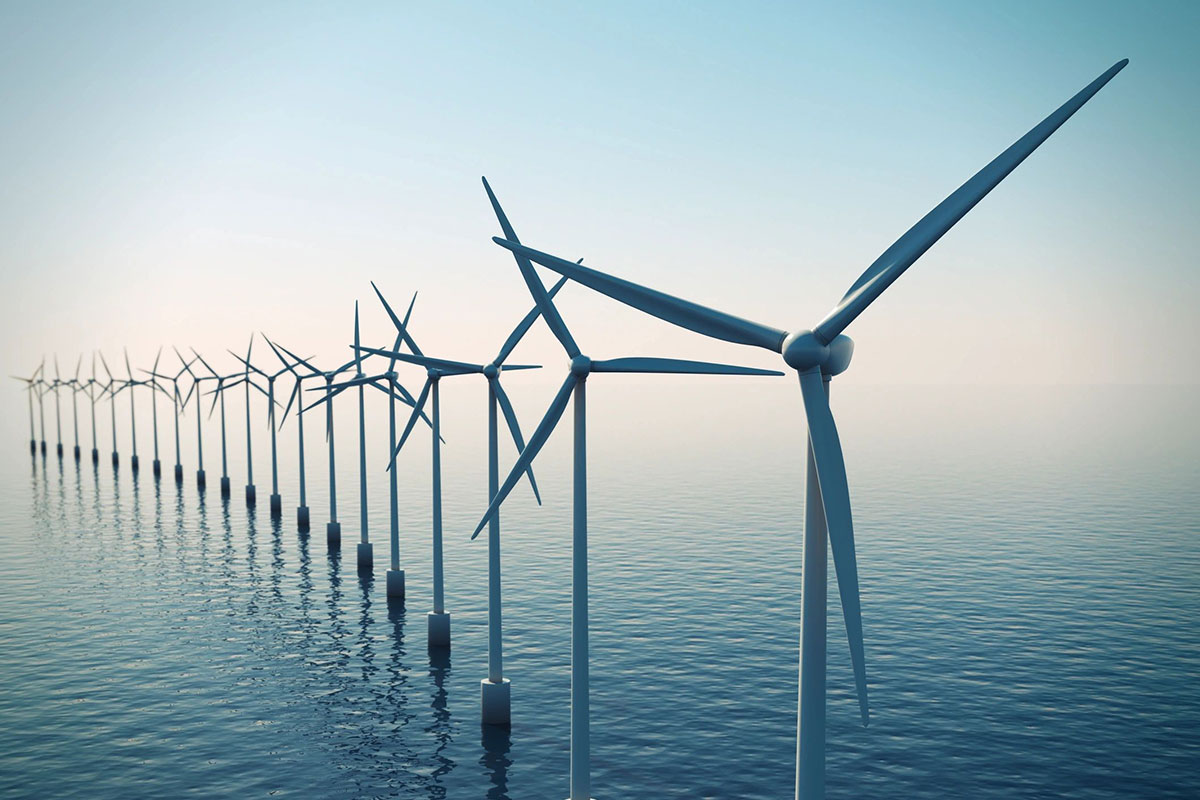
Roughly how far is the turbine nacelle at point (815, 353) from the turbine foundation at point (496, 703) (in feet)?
93.7

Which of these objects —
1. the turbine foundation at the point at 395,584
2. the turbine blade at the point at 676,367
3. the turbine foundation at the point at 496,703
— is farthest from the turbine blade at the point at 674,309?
the turbine foundation at the point at 395,584

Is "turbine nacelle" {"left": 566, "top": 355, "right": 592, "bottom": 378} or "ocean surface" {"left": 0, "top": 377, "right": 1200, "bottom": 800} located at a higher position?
"turbine nacelle" {"left": 566, "top": 355, "right": 592, "bottom": 378}

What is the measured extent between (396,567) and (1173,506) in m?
110

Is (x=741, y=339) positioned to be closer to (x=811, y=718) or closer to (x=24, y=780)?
(x=811, y=718)

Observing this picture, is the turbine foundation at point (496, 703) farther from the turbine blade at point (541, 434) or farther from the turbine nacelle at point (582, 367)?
the turbine nacelle at point (582, 367)

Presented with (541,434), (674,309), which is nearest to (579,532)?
(541,434)

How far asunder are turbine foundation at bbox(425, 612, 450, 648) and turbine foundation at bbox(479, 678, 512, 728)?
12664 mm

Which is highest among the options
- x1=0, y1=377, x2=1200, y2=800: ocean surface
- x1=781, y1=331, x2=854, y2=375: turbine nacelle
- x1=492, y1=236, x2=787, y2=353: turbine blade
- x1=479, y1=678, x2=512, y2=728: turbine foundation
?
x1=492, y1=236, x2=787, y2=353: turbine blade

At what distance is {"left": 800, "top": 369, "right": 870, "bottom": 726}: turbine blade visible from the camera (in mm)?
18648

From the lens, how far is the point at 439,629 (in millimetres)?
56906

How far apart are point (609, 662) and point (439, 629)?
36.2 feet

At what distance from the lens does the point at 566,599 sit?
7288 centimetres

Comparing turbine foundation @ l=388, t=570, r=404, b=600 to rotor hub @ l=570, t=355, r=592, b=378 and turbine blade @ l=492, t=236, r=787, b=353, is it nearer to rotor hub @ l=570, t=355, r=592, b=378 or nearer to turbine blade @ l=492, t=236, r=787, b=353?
rotor hub @ l=570, t=355, r=592, b=378

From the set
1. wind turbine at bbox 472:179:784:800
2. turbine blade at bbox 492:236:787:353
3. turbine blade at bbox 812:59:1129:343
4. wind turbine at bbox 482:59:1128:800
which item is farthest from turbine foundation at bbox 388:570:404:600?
turbine blade at bbox 812:59:1129:343
